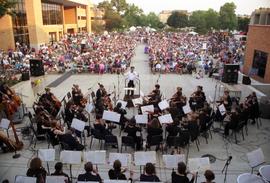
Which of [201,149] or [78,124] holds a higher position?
[78,124]

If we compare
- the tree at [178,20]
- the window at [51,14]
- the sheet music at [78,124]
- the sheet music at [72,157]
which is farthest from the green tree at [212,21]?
the sheet music at [72,157]

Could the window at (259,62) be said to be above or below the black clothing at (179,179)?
above

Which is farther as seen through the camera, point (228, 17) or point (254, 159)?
point (228, 17)

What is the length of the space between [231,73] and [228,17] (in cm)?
7057

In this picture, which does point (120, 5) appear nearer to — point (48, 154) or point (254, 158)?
point (48, 154)

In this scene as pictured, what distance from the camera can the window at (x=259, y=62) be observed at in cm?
2073

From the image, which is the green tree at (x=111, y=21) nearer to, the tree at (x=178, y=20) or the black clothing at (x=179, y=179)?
the tree at (x=178, y=20)

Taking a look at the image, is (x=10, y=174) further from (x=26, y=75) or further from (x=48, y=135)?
(x=26, y=75)

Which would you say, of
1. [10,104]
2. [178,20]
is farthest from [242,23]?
[10,104]

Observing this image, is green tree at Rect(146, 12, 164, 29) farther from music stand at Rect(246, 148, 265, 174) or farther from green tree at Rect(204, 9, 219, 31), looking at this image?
music stand at Rect(246, 148, 265, 174)

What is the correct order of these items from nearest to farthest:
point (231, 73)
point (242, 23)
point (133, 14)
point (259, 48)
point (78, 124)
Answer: point (78, 124), point (231, 73), point (259, 48), point (242, 23), point (133, 14)

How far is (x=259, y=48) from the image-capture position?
21453 mm

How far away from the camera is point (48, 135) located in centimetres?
1001

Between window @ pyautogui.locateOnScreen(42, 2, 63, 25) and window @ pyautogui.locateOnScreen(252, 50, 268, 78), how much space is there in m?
33.0
